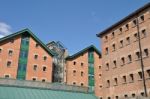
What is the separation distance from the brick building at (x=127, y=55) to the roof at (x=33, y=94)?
7398 mm

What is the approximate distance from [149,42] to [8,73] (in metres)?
28.0

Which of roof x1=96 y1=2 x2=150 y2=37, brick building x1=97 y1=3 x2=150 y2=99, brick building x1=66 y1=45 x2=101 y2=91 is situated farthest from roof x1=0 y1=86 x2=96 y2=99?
brick building x1=66 y1=45 x2=101 y2=91

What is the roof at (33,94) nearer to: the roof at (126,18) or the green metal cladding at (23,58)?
the roof at (126,18)

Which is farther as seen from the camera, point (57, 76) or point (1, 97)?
point (57, 76)

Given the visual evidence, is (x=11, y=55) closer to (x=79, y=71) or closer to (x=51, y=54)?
(x=51, y=54)

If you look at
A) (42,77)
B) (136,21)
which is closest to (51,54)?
Result: (42,77)

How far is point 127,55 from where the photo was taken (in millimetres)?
38781

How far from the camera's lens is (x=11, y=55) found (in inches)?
1922

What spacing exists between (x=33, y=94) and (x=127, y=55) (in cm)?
1731

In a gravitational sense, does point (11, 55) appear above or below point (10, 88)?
above

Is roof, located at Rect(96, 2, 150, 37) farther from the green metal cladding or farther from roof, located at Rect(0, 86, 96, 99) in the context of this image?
the green metal cladding

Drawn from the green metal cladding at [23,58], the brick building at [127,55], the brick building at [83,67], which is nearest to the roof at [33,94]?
the brick building at [127,55]

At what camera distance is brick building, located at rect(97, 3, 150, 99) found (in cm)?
3550

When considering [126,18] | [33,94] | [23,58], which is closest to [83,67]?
[23,58]
